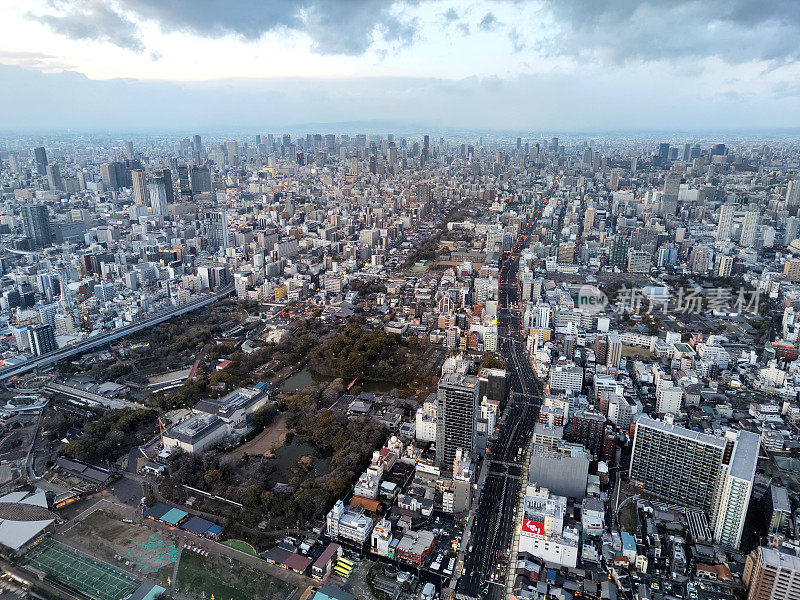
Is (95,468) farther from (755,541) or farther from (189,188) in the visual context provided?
(189,188)

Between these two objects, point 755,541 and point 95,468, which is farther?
point 95,468

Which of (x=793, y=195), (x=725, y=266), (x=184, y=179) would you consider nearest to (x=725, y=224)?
(x=725, y=266)

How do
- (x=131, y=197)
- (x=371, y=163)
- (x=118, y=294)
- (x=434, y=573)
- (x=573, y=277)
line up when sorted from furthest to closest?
(x=371, y=163), (x=131, y=197), (x=573, y=277), (x=118, y=294), (x=434, y=573)

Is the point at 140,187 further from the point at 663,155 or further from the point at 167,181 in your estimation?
the point at 663,155

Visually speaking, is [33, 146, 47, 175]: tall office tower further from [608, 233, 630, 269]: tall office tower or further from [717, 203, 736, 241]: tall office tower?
[717, 203, 736, 241]: tall office tower

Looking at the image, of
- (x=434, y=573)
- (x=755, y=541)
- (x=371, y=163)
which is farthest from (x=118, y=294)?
(x=371, y=163)
